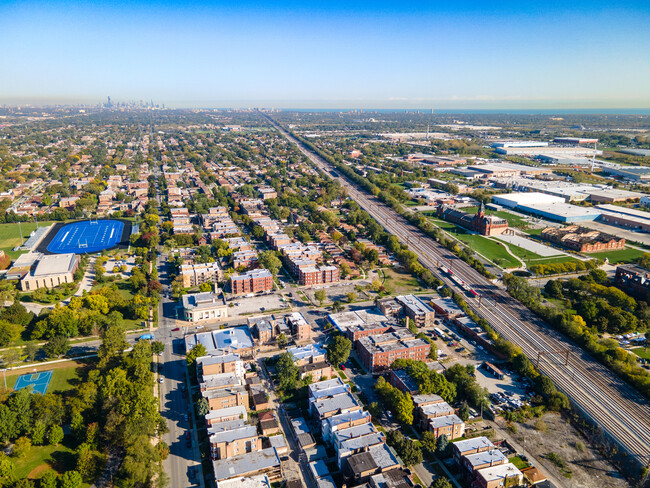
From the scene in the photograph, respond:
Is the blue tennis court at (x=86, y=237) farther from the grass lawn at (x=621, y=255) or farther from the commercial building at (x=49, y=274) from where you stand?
the grass lawn at (x=621, y=255)

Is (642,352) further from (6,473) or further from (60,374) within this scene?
(60,374)

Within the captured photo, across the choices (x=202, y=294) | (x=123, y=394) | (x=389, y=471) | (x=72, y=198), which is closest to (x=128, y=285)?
(x=202, y=294)

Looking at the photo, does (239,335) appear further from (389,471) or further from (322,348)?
(389,471)

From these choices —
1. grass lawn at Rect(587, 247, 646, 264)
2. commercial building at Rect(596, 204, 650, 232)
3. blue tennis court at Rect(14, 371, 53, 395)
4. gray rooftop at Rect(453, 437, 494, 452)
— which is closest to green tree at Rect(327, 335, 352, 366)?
gray rooftop at Rect(453, 437, 494, 452)

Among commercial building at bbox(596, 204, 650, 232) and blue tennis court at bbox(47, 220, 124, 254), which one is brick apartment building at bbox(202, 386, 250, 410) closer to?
blue tennis court at bbox(47, 220, 124, 254)

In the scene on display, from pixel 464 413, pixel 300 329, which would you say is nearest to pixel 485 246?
pixel 300 329

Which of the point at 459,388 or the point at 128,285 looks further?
the point at 128,285

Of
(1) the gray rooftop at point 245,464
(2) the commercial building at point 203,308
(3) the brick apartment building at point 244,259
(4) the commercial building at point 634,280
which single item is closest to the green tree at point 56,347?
(2) the commercial building at point 203,308
